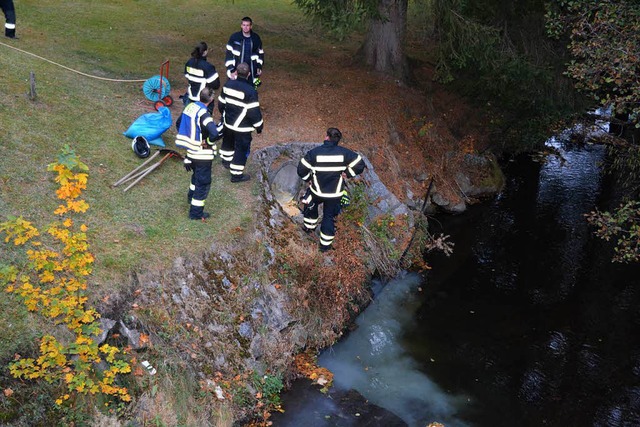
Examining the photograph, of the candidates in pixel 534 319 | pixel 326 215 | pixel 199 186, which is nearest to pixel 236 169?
pixel 199 186

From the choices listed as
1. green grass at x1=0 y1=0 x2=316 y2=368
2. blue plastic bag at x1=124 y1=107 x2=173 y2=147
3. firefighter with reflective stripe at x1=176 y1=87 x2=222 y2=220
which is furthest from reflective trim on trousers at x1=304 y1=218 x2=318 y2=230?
blue plastic bag at x1=124 y1=107 x2=173 y2=147

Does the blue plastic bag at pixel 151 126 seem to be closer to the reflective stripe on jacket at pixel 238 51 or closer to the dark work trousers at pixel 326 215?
the reflective stripe on jacket at pixel 238 51

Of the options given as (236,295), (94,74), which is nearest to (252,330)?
(236,295)

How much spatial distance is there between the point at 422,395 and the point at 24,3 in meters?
16.7

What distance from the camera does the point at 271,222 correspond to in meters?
11.0

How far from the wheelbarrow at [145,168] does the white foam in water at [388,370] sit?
4.32 m

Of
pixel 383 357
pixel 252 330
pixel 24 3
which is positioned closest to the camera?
pixel 252 330

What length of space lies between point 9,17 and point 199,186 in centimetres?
836

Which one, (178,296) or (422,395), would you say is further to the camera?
(422,395)

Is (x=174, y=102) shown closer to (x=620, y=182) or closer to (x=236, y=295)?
(x=236, y=295)

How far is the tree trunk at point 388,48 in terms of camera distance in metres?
16.9

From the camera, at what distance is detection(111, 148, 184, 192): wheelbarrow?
1041cm

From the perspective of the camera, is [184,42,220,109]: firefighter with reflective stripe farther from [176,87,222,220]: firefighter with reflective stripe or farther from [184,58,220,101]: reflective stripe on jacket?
[176,87,222,220]: firefighter with reflective stripe

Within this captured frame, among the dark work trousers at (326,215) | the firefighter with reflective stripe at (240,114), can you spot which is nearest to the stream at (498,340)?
the dark work trousers at (326,215)
